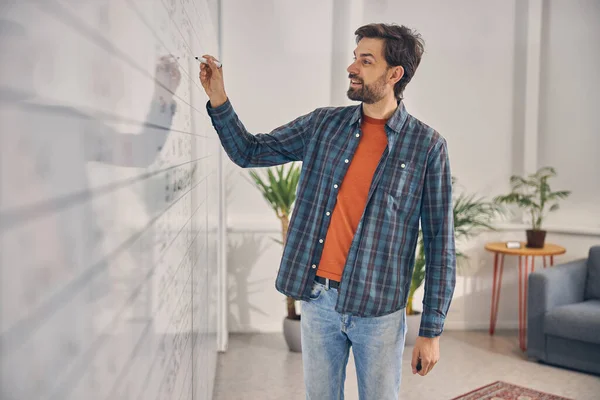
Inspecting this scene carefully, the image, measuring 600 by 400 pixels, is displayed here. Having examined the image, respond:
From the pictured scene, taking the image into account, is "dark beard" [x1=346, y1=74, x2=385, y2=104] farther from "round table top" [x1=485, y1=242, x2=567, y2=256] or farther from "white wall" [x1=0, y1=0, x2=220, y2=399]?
"round table top" [x1=485, y1=242, x2=567, y2=256]

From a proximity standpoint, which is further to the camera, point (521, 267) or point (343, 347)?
point (521, 267)

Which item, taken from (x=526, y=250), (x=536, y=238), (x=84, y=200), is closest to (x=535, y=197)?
(x=536, y=238)

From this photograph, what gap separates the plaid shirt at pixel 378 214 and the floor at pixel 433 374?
5.48 ft

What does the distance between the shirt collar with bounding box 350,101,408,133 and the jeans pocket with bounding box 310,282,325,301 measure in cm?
48

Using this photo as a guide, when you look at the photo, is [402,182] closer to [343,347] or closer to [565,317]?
[343,347]

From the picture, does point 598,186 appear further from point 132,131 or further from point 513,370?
point 132,131

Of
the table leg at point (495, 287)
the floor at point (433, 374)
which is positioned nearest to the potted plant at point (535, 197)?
the table leg at point (495, 287)

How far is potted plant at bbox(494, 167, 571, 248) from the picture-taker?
446cm

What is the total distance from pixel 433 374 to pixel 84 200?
3518 millimetres

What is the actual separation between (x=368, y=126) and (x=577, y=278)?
286 cm

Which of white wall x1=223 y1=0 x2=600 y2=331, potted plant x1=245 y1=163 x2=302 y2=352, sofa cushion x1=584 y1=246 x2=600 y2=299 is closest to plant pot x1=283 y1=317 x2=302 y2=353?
potted plant x1=245 y1=163 x2=302 y2=352

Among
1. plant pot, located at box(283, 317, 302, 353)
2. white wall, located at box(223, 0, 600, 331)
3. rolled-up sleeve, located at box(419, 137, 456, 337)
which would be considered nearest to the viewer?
rolled-up sleeve, located at box(419, 137, 456, 337)

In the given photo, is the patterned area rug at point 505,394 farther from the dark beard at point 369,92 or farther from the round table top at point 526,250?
the dark beard at point 369,92

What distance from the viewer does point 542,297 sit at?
400 cm
